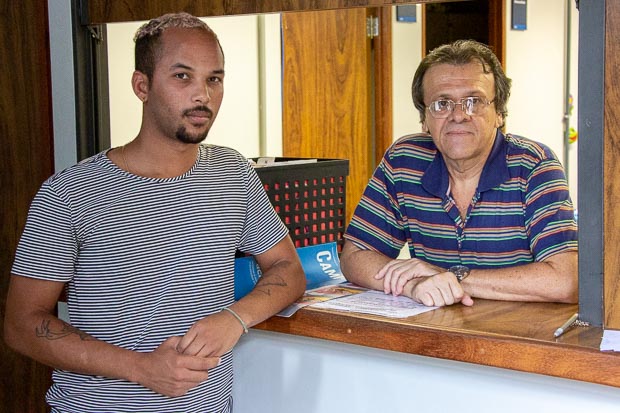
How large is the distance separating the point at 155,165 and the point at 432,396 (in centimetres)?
77

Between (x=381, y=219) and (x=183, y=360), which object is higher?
(x=381, y=219)

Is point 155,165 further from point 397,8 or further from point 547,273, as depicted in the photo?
point 397,8

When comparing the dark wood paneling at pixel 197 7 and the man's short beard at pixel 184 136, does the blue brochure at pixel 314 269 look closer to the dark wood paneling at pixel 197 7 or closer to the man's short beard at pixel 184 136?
the man's short beard at pixel 184 136

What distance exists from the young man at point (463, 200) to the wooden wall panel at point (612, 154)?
12.0 inches

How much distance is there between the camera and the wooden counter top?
1583mm

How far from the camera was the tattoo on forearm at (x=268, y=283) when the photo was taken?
1987 mm

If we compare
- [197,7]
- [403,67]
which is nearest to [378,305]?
[197,7]

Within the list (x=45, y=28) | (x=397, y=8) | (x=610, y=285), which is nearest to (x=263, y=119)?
(x=397, y=8)

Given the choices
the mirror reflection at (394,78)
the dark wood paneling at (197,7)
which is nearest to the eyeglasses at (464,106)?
the dark wood paneling at (197,7)

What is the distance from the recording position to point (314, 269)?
234 centimetres

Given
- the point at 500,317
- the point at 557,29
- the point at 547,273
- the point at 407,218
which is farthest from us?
the point at 557,29

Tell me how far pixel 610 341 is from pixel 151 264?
925mm

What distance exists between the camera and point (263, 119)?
4.54 m

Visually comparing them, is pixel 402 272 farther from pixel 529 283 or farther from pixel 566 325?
pixel 566 325
